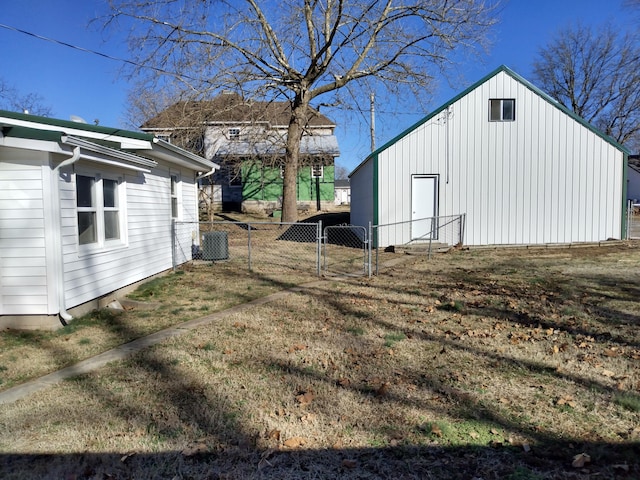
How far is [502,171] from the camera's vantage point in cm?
1423

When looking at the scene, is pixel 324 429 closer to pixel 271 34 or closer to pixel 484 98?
Answer: pixel 484 98

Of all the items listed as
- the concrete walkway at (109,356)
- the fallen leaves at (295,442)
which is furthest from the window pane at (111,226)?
the fallen leaves at (295,442)

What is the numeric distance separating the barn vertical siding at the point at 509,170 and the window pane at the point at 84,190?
9.26 m

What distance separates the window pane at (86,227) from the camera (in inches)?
254

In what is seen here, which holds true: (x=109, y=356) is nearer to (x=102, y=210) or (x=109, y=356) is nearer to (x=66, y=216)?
(x=66, y=216)

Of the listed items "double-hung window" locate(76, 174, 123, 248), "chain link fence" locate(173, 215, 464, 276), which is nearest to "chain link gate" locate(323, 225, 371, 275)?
"chain link fence" locate(173, 215, 464, 276)

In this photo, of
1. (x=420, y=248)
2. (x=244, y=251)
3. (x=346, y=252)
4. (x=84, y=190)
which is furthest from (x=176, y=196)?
(x=420, y=248)

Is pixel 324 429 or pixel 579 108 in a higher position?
pixel 579 108

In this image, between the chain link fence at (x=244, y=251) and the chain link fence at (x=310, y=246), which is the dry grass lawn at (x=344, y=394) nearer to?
the chain link fence at (x=310, y=246)

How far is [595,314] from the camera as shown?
608 centimetres

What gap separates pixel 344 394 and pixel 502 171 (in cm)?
1266

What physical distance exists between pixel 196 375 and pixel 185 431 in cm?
105

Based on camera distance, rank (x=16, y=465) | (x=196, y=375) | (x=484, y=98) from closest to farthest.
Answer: (x=16, y=465) < (x=196, y=375) < (x=484, y=98)

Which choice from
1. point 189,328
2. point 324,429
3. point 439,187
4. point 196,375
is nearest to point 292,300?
point 189,328
